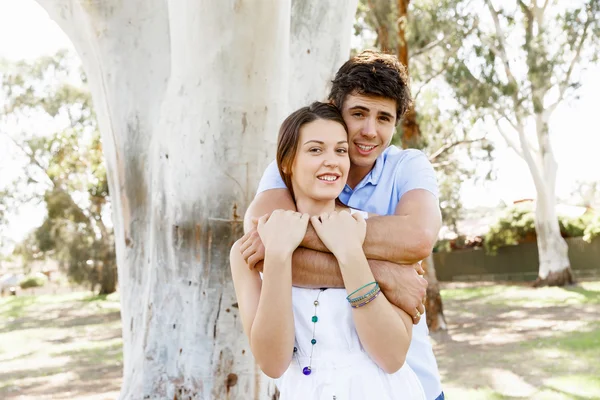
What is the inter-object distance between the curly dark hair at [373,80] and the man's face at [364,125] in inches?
0.9

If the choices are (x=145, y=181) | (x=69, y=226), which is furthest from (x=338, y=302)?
(x=69, y=226)

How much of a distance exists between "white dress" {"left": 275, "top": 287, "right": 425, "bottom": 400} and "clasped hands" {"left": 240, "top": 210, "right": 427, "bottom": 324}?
0.42 ft

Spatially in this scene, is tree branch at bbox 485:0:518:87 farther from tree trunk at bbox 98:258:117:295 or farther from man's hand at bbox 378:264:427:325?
tree trunk at bbox 98:258:117:295

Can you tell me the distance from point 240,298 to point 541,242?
19174mm

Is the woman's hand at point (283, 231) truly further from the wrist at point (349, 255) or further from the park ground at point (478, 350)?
the park ground at point (478, 350)

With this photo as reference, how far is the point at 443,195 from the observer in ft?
78.9

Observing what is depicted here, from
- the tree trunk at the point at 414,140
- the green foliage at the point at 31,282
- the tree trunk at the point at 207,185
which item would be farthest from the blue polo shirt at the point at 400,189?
the green foliage at the point at 31,282

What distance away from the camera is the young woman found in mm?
1717

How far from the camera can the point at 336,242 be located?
5.87 feet

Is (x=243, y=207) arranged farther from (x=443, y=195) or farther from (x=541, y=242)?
(x=443, y=195)

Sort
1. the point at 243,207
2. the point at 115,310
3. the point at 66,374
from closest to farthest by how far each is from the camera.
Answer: the point at 243,207
the point at 66,374
the point at 115,310

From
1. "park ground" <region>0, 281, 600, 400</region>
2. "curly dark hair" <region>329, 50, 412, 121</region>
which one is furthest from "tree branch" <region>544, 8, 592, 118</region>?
"curly dark hair" <region>329, 50, 412, 121</region>

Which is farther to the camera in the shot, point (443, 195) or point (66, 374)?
point (443, 195)

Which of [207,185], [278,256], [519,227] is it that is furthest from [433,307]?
[519,227]
